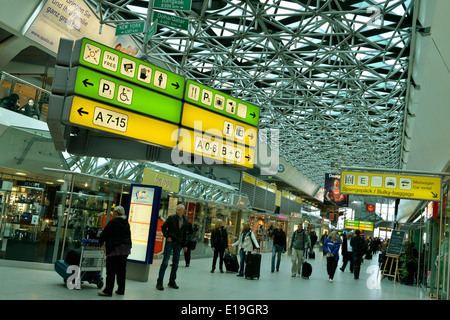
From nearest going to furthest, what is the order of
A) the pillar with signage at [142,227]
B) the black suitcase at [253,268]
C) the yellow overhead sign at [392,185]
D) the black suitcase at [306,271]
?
the pillar with signage at [142,227]
the yellow overhead sign at [392,185]
the black suitcase at [253,268]
the black suitcase at [306,271]

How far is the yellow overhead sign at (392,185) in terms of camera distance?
426 inches

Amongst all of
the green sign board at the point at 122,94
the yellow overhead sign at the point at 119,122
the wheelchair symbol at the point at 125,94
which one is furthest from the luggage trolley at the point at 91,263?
the wheelchair symbol at the point at 125,94

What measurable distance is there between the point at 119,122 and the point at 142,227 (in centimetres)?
417

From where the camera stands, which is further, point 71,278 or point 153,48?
point 153,48

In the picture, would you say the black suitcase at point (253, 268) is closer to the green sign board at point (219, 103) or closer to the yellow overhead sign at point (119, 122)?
the green sign board at point (219, 103)

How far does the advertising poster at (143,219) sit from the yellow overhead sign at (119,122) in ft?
10.7

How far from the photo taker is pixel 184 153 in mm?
7246

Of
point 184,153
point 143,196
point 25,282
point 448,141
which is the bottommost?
point 25,282

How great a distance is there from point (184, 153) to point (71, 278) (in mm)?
3288

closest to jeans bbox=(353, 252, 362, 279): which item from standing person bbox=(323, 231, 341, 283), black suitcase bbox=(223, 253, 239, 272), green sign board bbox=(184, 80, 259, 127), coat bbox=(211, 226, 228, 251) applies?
standing person bbox=(323, 231, 341, 283)

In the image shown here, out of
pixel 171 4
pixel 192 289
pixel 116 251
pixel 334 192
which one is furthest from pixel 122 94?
pixel 334 192

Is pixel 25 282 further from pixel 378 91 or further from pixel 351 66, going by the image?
pixel 378 91

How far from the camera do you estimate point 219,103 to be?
7.78m

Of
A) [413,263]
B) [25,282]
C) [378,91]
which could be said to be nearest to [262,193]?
[378,91]
